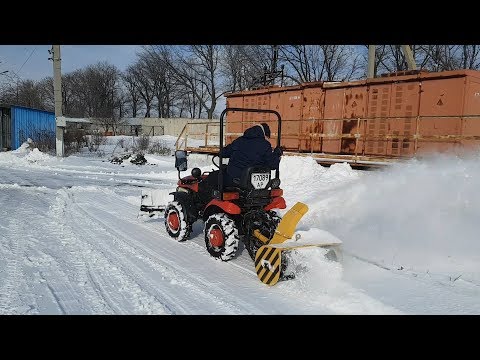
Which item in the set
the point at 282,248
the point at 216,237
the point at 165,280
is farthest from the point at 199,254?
the point at 282,248

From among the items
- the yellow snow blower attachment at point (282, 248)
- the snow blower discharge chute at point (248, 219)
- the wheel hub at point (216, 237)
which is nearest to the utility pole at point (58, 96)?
the snow blower discharge chute at point (248, 219)

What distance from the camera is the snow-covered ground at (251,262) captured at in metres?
3.98

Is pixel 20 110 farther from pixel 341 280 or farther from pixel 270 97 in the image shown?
pixel 341 280

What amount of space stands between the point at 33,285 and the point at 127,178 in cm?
1125

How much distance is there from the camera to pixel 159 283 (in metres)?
4.51

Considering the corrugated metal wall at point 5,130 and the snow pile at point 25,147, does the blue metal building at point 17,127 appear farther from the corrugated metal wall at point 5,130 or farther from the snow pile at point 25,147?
the snow pile at point 25,147

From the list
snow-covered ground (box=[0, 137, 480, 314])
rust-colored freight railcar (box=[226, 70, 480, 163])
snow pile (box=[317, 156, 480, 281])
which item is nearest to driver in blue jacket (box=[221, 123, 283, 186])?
snow-covered ground (box=[0, 137, 480, 314])

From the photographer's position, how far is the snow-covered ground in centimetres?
398

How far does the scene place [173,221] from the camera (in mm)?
6676

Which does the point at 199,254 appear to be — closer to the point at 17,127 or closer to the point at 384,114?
the point at 384,114

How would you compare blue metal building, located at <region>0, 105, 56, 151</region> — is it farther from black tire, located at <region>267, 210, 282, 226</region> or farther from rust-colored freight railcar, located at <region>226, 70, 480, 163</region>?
black tire, located at <region>267, 210, 282, 226</region>

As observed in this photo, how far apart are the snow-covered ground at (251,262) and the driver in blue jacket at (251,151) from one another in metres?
1.23
